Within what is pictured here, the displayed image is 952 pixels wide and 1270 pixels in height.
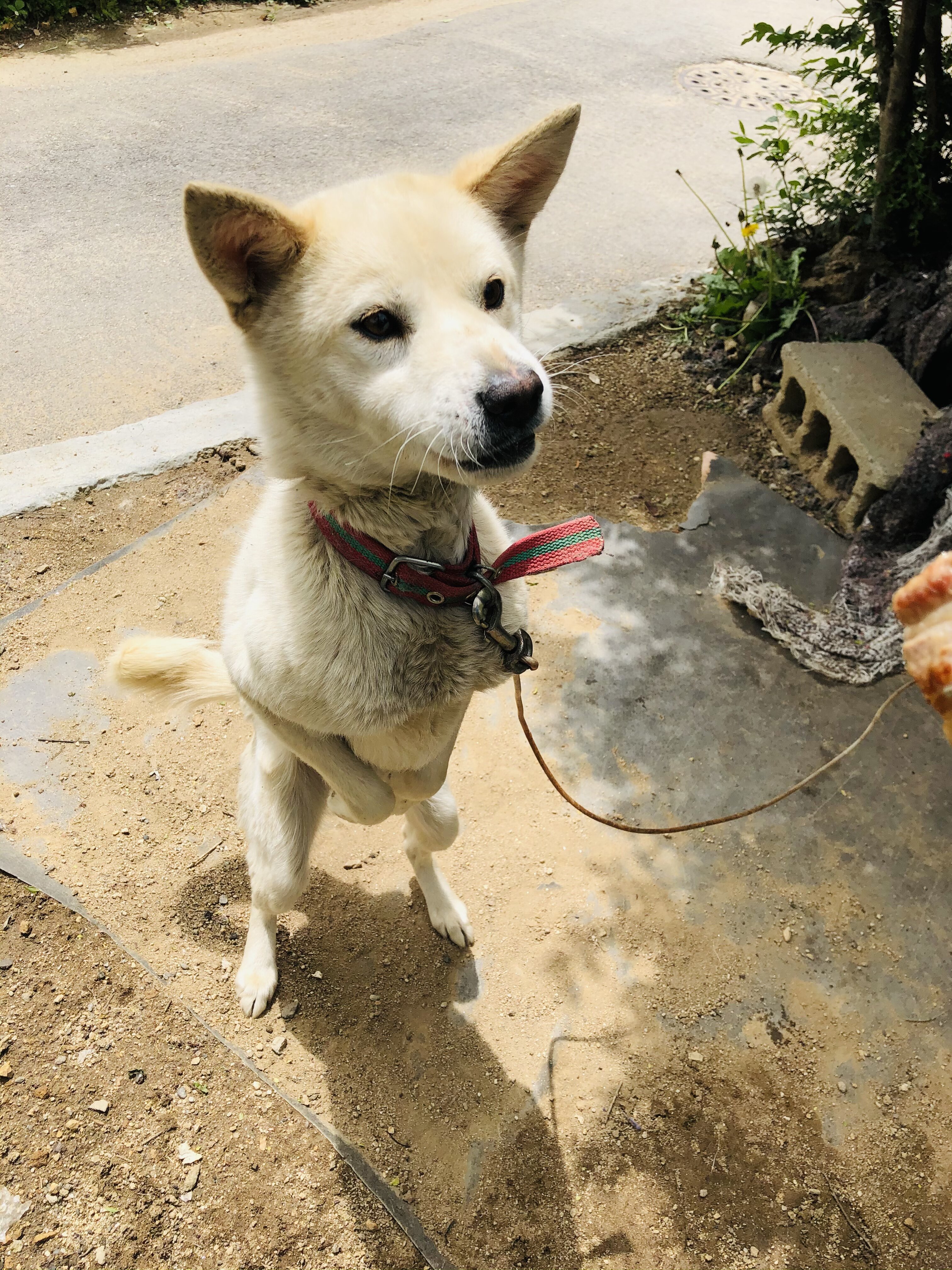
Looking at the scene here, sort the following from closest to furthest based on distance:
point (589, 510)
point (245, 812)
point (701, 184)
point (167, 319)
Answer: point (245, 812), point (589, 510), point (167, 319), point (701, 184)

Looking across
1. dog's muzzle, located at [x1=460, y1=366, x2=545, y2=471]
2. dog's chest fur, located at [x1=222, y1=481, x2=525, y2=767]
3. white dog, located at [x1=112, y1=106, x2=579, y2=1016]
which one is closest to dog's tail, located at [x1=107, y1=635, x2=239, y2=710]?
white dog, located at [x1=112, y1=106, x2=579, y2=1016]

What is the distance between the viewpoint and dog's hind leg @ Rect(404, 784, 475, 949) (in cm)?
253

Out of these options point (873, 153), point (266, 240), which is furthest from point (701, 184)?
point (266, 240)

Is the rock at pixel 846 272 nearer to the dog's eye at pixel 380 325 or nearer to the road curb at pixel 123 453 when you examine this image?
the road curb at pixel 123 453

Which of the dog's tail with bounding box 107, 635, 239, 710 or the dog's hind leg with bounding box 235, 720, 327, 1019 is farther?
the dog's tail with bounding box 107, 635, 239, 710

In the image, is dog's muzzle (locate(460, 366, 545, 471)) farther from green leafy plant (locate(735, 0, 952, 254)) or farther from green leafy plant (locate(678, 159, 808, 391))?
green leafy plant (locate(735, 0, 952, 254))

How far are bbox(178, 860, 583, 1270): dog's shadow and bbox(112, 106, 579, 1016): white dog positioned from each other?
1.26 ft

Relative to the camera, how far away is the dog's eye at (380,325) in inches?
66.8

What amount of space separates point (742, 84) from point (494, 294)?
→ 793cm

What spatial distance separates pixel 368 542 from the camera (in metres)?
1.91

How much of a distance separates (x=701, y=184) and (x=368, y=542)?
5.98m

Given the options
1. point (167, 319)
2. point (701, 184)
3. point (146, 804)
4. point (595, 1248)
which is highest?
point (701, 184)

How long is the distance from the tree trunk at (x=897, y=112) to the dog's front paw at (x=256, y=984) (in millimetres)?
4446

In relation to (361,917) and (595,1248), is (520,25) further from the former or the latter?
(595,1248)
